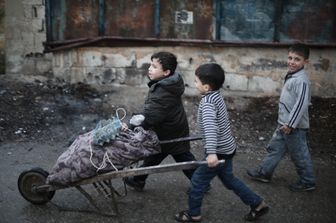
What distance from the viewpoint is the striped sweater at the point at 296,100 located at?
496 cm

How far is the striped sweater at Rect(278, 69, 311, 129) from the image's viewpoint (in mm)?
4961

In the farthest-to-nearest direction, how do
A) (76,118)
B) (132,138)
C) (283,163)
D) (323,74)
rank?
(323,74), (76,118), (283,163), (132,138)

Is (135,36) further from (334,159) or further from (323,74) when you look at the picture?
(334,159)

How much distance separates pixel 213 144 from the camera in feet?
13.5

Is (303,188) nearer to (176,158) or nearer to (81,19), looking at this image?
(176,158)

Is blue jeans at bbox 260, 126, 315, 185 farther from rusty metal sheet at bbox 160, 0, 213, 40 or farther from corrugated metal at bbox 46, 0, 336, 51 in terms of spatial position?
rusty metal sheet at bbox 160, 0, 213, 40

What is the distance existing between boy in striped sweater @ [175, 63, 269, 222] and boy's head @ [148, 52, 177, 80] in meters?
0.47

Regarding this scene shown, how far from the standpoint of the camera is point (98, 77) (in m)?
8.52

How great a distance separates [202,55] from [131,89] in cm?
134

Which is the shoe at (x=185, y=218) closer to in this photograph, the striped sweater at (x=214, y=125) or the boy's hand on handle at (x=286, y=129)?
the striped sweater at (x=214, y=125)

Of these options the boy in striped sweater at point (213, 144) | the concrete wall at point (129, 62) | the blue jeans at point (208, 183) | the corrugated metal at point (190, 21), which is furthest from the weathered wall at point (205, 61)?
the blue jeans at point (208, 183)

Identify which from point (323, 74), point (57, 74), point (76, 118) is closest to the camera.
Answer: point (76, 118)

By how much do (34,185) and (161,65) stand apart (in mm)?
1649

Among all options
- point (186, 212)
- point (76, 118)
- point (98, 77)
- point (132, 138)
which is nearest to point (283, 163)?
point (186, 212)
